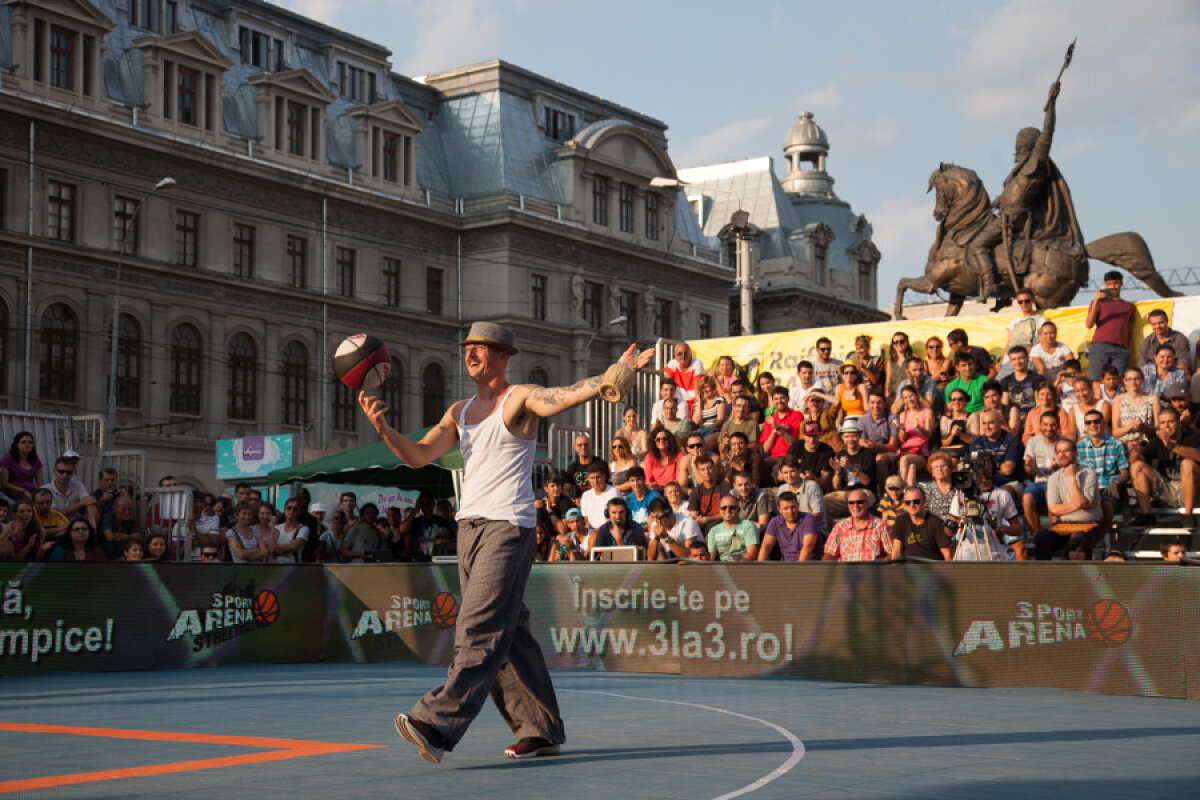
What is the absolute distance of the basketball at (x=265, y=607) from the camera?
16391 millimetres

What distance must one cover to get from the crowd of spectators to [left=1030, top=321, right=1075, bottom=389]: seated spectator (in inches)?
0.8

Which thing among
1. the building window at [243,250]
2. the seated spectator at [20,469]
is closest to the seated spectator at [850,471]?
the seated spectator at [20,469]

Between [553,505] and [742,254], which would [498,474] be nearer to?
[553,505]

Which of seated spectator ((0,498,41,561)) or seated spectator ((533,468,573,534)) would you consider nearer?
seated spectator ((0,498,41,561))

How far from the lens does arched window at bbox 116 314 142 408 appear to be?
149ft

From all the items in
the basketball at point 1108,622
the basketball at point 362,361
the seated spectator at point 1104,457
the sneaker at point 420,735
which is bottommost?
the sneaker at point 420,735

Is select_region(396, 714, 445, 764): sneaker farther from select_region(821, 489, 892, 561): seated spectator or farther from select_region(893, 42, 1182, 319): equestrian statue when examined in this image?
select_region(893, 42, 1182, 319): equestrian statue

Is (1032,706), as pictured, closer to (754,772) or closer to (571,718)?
(571,718)

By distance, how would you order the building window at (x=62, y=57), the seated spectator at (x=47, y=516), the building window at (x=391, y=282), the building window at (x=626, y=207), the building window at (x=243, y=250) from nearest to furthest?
the seated spectator at (x=47, y=516) < the building window at (x=62, y=57) < the building window at (x=243, y=250) < the building window at (x=391, y=282) < the building window at (x=626, y=207)

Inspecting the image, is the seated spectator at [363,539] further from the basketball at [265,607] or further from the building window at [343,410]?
the building window at [343,410]

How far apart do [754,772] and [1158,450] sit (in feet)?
31.4

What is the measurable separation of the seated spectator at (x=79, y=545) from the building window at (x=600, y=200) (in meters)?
44.6

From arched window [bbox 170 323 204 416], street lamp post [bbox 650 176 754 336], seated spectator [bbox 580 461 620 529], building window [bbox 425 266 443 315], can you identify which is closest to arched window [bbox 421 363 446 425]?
building window [bbox 425 266 443 315]

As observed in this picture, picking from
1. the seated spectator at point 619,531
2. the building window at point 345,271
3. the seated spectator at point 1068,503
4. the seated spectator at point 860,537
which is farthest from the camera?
the building window at point 345,271
